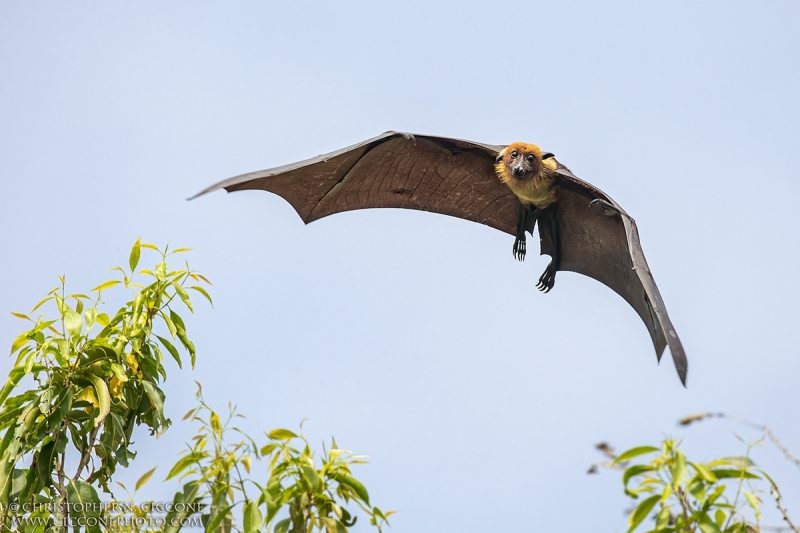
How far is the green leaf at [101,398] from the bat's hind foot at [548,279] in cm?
699

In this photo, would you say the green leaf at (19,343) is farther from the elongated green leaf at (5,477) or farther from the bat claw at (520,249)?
the bat claw at (520,249)

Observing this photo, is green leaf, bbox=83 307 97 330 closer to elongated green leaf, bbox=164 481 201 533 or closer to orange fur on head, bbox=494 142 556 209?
elongated green leaf, bbox=164 481 201 533

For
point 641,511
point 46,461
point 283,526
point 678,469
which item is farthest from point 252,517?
point 46,461

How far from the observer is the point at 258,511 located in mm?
5121

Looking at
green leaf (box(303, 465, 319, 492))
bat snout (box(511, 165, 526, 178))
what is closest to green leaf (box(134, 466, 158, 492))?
green leaf (box(303, 465, 319, 492))

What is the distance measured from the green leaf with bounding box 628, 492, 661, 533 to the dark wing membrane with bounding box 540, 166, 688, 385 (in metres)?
5.56

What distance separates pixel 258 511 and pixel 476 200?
896 centimetres

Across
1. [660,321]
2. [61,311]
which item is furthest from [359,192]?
[61,311]

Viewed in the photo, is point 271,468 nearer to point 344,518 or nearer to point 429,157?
point 344,518

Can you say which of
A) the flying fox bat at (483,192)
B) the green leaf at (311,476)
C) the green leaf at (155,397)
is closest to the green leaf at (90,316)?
the green leaf at (155,397)

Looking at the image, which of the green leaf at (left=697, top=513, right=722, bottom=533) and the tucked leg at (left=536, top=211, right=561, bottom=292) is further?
the tucked leg at (left=536, top=211, right=561, bottom=292)

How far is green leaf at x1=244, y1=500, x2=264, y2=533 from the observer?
504 centimetres

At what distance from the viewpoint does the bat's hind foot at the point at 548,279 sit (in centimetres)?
1265

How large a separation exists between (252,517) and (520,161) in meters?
8.16
